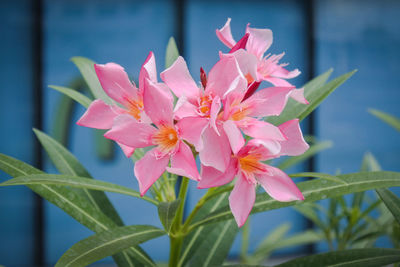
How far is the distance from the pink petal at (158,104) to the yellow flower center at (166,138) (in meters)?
0.01

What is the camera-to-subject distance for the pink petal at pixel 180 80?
0.38 m

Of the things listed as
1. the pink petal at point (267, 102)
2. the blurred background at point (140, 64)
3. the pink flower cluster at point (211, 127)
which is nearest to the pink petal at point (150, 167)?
the pink flower cluster at point (211, 127)

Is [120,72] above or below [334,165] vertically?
above

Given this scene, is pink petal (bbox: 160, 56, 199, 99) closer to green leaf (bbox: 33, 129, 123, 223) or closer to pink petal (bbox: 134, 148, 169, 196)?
pink petal (bbox: 134, 148, 169, 196)

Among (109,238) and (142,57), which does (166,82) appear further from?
(142,57)

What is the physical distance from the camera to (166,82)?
383 millimetres

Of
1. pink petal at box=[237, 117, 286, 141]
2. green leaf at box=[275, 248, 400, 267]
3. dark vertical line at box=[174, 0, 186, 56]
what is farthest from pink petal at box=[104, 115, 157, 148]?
dark vertical line at box=[174, 0, 186, 56]

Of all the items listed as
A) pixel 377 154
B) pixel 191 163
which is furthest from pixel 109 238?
pixel 377 154

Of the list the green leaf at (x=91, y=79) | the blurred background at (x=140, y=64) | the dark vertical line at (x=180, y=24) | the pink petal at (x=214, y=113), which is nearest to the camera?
the pink petal at (x=214, y=113)

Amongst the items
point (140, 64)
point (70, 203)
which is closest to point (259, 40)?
point (70, 203)

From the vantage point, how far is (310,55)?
11.7 ft

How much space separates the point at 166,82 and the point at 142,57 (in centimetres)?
319

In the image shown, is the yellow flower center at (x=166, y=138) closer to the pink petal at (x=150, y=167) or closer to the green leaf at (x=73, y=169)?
the pink petal at (x=150, y=167)

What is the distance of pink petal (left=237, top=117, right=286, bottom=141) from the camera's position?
14.2 inches
